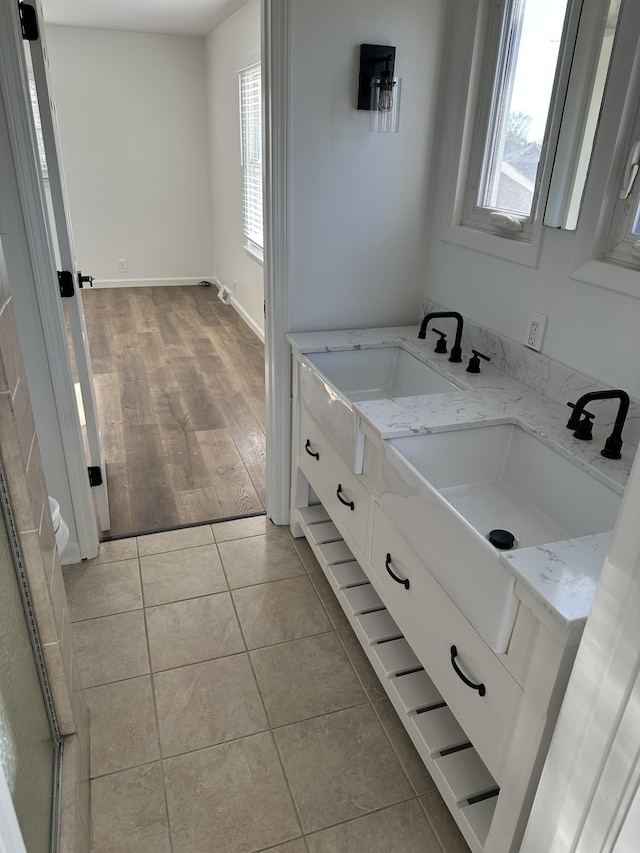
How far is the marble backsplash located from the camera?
62.4 inches

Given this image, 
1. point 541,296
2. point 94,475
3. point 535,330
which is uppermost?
point 541,296

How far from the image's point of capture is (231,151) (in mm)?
5602

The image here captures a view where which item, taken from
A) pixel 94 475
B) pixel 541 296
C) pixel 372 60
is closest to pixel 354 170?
pixel 372 60

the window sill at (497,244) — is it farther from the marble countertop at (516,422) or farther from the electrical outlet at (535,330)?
the marble countertop at (516,422)

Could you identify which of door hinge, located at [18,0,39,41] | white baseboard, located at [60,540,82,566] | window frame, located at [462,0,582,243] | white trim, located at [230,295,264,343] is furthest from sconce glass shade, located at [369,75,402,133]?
white trim, located at [230,295,264,343]

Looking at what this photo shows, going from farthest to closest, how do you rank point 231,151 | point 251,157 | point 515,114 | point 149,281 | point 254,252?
point 149,281 → point 231,151 → point 254,252 → point 251,157 → point 515,114

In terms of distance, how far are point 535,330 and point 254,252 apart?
365cm

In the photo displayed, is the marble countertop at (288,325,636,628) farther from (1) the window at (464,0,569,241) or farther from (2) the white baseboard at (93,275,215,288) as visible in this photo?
(2) the white baseboard at (93,275,215,288)

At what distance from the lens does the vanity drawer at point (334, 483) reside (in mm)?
1910

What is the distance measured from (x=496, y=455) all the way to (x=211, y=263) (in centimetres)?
602

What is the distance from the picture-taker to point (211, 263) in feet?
23.2

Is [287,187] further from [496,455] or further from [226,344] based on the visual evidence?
[226,344]

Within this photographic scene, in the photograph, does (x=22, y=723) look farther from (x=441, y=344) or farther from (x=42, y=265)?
(x=441, y=344)

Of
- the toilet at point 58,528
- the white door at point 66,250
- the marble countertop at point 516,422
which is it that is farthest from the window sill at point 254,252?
the toilet at point 58,528
